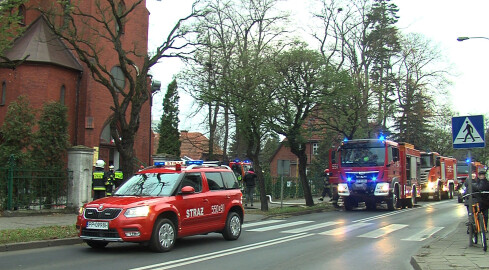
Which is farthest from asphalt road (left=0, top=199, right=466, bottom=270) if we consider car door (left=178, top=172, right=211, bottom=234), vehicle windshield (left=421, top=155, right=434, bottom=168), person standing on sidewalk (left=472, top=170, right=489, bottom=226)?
vehicle windshield (left=421, top=155, right=434, bottom=168)

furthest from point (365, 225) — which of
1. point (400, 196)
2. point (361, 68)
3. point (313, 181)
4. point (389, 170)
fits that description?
point (361, 68)

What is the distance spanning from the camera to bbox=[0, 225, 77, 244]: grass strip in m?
10.5

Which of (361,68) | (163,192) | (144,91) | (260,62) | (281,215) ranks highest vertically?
(361,68)

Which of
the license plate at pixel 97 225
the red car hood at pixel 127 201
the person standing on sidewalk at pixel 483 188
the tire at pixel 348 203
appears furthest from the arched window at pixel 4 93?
the person standing on sidewalk at pixel 483 188

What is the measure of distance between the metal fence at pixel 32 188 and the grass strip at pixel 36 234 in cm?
422

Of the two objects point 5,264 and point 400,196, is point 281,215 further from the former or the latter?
point 5,264

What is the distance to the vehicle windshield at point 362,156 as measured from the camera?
2141 centimetres

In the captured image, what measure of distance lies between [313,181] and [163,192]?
2808 centimetres

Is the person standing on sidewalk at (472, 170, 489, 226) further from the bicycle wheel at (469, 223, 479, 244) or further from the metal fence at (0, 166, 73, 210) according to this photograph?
the metal fence at (0, 166, 73, 210)

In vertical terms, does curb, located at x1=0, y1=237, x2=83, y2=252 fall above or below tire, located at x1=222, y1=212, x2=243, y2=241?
below

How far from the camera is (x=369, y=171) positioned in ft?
69.9

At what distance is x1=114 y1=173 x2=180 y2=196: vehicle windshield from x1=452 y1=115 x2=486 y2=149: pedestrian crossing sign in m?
6.47

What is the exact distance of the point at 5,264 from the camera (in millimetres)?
8359

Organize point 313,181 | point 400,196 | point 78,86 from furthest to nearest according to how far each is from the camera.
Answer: point 313,181 < point 78,86 < point 400,196
